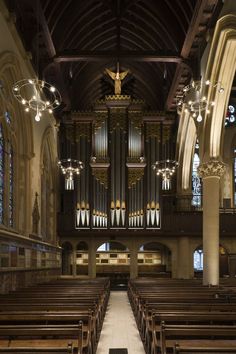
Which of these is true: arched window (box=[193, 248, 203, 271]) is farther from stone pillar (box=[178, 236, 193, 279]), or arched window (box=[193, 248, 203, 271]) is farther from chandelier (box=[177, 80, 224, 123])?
chandelier (box=[177, 80, 224, 123])

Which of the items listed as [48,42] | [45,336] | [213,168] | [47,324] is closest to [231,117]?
[213,168]

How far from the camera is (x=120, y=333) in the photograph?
1210 centimetres

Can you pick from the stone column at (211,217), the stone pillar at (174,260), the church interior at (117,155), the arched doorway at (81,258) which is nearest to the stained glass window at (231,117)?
the church interior at (117,155)

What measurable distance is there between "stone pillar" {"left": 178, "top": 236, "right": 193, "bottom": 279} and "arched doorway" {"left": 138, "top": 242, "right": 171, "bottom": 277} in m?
3.72

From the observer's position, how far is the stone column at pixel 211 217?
1972 centimetres

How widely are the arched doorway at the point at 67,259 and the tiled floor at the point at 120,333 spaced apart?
15.0m

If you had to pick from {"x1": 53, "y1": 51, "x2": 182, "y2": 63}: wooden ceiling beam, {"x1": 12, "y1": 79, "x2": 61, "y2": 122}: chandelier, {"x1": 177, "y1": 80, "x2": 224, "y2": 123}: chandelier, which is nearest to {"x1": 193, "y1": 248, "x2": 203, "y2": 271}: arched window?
A: {"x1": 12, "y1": 79, "x2": 61, "y2": 122}: chandelier

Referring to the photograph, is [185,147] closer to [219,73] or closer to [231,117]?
[231,117]

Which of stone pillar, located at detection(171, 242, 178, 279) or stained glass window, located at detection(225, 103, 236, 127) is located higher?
stained glass window, located at detection(225, 103, 236, 127)

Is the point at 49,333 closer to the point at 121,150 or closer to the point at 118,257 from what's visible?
the point at 121,150

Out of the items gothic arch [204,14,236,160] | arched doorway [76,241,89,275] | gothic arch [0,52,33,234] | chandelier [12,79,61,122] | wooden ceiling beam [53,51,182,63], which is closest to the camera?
chandelier [12,79,61,122]

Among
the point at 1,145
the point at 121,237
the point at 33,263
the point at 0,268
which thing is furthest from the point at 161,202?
the point at 0,268

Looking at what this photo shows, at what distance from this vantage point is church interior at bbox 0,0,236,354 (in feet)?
51.7

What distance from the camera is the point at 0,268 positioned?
1458cm
